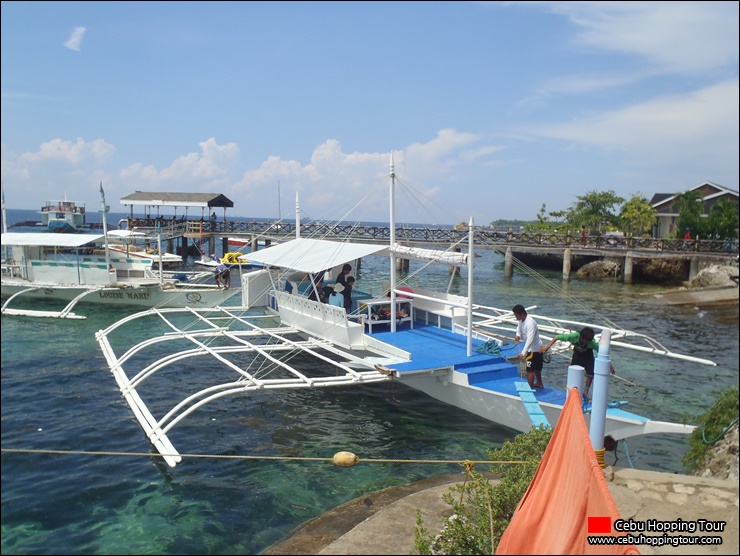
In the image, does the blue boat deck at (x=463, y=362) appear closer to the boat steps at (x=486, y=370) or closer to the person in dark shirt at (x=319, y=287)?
the boat steps at (x=486, y=370)

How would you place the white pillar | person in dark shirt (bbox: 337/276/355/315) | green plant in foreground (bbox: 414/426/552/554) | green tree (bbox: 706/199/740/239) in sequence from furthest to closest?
green tree (bbox: 706/199/740/239)
person in dark shirt (bbox: 337/276/355/315)
the white pillar
green plant in foreground (bbox: 414/426/552/554)

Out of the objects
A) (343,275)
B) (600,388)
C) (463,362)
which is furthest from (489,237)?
(600,388)

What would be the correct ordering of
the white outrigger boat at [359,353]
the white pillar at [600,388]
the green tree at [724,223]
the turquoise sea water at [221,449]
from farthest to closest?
the green tree at [724,223] < the white outrigger boat at [359,353] < the turquoise sea water at [221,449] < the white pillar at [600,388]

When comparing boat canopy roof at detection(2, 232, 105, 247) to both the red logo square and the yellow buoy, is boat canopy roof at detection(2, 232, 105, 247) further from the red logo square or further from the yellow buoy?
the red logo square

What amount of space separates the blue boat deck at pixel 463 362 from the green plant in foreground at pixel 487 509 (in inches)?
123

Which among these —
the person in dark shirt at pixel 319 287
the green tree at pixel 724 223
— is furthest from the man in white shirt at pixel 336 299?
the green tree at pixel 724 223

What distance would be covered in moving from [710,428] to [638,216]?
4772 centimetres

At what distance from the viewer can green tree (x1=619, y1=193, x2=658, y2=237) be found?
170 feet

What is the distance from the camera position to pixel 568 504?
13.7 feet

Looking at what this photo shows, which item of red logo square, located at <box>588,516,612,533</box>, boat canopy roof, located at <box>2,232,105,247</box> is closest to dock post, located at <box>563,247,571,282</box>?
boat canopy roof, located at <box>2,232,105,247</box>

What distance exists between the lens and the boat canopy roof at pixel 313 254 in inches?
552

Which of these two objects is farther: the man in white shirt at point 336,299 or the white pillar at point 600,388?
the man in white shirt at point 336,299

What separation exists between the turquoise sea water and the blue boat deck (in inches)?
45.4

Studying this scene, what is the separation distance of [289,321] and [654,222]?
47443 mm
